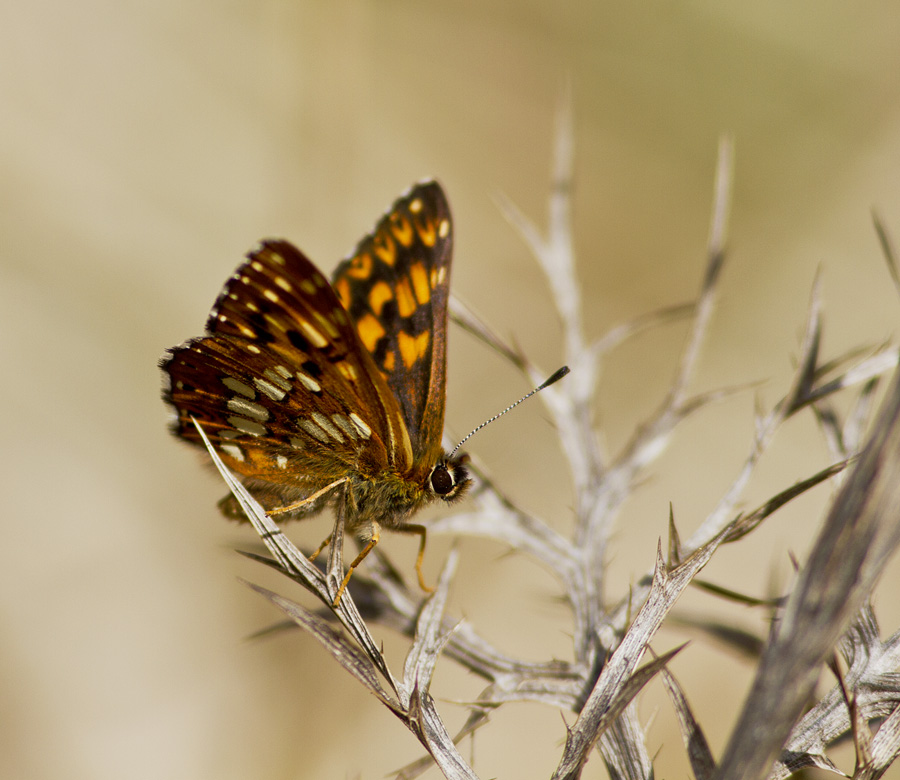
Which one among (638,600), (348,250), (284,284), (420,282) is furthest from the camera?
(348,250)

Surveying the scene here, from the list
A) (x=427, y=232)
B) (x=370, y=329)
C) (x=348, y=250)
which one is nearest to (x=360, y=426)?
(x=370, y=329)

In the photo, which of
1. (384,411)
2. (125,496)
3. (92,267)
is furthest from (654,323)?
(92,267)

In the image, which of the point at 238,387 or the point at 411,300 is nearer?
the point at 238,387

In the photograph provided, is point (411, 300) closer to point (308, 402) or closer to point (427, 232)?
point (427, 232)

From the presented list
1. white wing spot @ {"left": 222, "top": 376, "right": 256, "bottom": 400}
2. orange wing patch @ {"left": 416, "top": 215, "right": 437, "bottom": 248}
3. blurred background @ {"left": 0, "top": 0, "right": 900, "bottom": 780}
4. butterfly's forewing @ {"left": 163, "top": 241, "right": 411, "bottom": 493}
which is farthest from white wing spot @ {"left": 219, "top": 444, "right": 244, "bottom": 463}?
blurred background @ {"left": 0, "top": 0, "right": 900, "bottom": 780}

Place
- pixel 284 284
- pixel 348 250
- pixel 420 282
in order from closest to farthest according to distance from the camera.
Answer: pixel 284 284 < pixel 420 282 < pixel 348 250

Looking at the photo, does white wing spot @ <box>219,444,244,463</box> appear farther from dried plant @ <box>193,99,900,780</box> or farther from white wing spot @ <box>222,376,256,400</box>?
dried plant @ <box>193,99,900,780</box>

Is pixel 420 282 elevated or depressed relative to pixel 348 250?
depressed

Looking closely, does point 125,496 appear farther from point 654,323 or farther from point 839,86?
point 839,86
